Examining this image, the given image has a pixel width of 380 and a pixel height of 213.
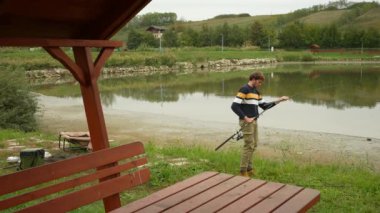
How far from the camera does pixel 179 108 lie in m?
19.4

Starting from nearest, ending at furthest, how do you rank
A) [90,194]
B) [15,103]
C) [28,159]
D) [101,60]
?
[90,194], [101,60], [28,159], [15,103]

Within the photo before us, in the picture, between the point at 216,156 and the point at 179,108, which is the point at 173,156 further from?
the point at 179,108

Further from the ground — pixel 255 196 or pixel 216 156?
pixel 255 196

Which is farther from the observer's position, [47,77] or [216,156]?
[47,77]

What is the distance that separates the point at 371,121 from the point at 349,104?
4578mm

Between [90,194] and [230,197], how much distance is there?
124cm

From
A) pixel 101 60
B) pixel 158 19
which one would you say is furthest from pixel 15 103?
pixel 158 19

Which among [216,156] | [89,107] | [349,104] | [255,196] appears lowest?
[349,104]

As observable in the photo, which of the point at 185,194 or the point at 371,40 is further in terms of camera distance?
the point at 371,40

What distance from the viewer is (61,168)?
368 centimetres

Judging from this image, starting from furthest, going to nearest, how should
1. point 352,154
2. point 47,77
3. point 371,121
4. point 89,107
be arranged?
point 47,77, point 371,121, point 352,154, point 89,107

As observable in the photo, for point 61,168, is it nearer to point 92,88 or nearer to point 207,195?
point 92,88

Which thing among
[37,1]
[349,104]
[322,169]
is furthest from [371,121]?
[37,1]

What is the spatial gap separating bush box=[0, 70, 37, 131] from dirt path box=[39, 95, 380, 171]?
28.3 inches
